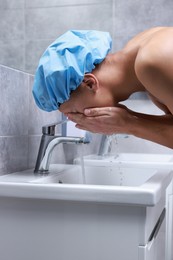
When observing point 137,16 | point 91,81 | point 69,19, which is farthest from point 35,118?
point 137,16

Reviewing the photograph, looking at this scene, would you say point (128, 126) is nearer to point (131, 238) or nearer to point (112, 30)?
point (131, 238)

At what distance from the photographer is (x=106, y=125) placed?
111 cm

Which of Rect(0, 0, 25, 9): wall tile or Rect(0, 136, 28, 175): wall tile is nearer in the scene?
Rect(0, 136, 28, 175): wall tile

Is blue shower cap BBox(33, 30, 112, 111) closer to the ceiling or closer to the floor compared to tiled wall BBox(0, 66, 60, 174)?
closer to the ceiling

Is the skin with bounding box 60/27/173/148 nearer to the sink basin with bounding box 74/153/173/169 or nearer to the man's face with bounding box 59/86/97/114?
the man's face with bounding box 59/86/97/114

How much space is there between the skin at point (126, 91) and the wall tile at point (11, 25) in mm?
508

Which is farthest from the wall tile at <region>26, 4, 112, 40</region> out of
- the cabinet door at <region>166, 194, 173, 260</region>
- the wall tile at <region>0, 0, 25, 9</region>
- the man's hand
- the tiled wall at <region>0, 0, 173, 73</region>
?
the cabinet door at <region>166, 194, 173, 260</region>

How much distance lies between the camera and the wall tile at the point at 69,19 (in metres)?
1.78

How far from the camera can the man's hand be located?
1061mm

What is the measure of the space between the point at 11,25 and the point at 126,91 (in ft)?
2.17

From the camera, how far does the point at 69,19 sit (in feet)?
6.09

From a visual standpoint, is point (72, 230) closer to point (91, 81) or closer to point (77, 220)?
point (77, 220)

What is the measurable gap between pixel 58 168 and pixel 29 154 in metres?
0.12

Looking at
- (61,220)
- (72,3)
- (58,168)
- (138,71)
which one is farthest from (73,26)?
(61,220)
